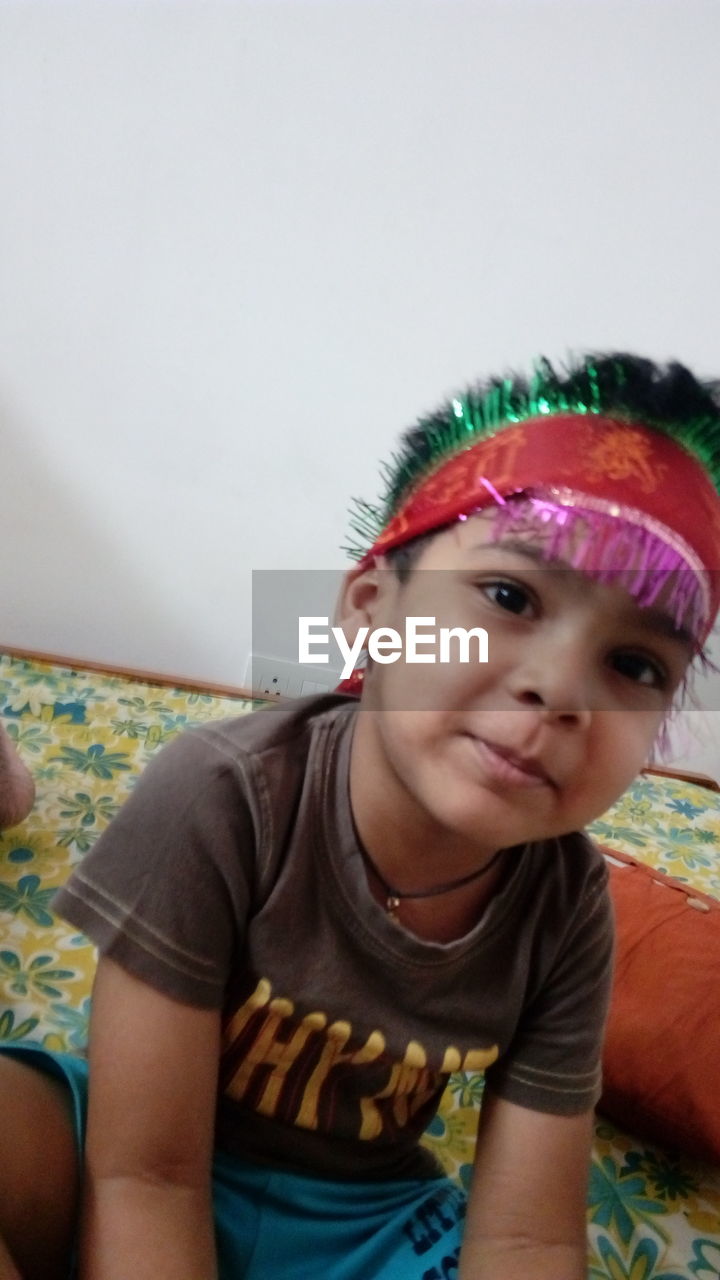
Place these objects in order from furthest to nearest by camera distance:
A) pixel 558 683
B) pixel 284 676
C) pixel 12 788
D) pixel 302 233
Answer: pixel 284 676 → pixel 302 233 → pixel 12 788 → pixel 558 683

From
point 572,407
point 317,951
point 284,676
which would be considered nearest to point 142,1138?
point 317,951

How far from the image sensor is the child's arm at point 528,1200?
1.77ft

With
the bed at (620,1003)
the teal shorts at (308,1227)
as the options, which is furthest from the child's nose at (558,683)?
the bed at (620,1003)

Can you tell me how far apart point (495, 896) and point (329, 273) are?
1.02m

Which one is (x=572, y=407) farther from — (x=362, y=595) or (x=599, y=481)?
(x=362, y=595)

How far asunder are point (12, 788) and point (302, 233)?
34.0 inches

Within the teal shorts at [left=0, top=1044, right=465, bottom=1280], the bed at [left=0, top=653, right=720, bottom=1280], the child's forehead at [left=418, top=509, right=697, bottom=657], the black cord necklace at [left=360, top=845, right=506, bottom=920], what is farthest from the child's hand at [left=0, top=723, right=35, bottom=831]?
the child's forehead at [left=418, top=509, right=697, bottom=657]

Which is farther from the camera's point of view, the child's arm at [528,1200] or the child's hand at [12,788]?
the child's hand at [12,788]

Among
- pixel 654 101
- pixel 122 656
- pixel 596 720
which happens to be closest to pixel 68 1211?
pixel 596 720

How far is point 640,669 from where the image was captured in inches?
18.1

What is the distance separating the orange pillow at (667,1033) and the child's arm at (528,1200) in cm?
24

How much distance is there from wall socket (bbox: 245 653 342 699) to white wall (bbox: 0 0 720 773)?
7.5 inches

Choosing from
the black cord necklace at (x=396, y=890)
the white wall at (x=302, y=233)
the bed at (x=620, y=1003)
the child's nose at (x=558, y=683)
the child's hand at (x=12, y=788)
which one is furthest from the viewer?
the white wall at (x=302, y=233)

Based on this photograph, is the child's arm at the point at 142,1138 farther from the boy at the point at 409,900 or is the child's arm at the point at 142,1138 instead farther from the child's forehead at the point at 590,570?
the child's forehead at the point at 590,570
